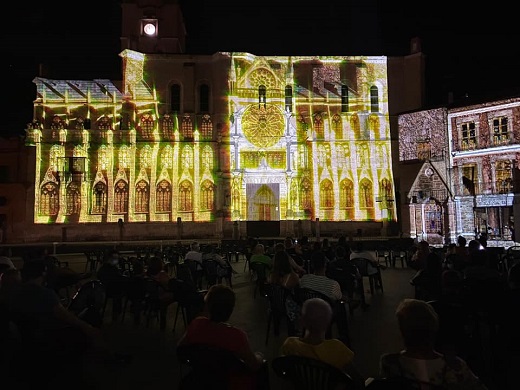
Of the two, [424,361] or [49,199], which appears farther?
[49,199]

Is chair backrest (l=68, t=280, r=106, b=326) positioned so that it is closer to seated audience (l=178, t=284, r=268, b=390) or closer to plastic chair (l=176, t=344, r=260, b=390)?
seated audience (l=178, t=284, r=268, b=390)

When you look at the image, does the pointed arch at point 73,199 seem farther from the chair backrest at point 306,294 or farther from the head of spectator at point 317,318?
the head of spectator at point 317,318

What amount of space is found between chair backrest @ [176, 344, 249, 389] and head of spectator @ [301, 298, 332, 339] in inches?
25.4

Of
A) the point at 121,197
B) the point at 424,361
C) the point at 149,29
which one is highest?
the point at 149,29

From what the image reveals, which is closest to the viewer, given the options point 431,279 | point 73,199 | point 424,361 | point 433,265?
point 424,361

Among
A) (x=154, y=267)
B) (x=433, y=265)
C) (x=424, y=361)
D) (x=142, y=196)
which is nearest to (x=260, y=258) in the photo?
(x=154, y=267)

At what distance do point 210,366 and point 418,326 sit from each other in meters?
1.57

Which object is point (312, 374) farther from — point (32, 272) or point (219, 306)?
point (32, 272)

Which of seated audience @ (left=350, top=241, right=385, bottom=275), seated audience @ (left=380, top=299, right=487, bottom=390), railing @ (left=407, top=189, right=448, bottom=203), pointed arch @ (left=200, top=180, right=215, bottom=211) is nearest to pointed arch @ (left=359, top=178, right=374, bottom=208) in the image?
railing @ (left=407, top=189, right=448, bottom=203)

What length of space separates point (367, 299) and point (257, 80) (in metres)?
30.2

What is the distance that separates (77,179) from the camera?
3538cm

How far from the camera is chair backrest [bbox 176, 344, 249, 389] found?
313cm

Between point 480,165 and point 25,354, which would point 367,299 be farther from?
point 480,165

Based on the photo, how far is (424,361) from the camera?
3039mm
